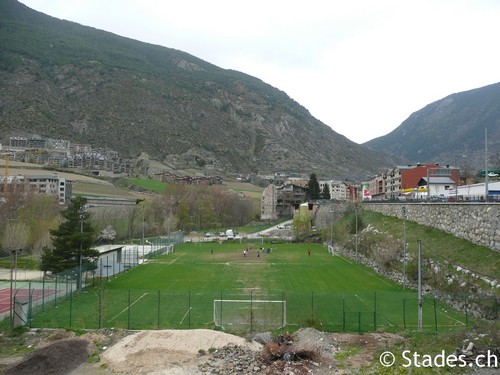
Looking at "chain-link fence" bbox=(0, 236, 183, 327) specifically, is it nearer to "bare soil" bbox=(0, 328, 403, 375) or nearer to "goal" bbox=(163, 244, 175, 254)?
"bare soil" bbox=(0, 328, 403, 375)

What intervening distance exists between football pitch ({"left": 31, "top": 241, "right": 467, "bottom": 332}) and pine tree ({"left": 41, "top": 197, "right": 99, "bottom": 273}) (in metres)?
2.97

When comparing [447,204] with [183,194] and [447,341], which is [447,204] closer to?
[447,341]

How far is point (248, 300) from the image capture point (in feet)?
106

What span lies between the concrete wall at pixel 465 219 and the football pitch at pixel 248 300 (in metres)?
6.57

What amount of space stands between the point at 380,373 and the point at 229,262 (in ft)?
136

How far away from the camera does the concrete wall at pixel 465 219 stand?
32.3m

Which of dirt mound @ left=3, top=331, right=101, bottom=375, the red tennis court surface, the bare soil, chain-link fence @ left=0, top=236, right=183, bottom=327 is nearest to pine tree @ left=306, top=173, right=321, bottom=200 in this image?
chain-link fence @ left=0, top=236, right=183, bottom=327

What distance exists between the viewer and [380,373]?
17891 mm

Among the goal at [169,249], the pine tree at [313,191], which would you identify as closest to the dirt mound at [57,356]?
the goal at [169,249]

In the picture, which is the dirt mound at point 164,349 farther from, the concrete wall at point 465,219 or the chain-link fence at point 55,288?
the concrete wall at point 465,219

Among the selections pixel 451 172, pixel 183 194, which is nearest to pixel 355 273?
pixel 451 172

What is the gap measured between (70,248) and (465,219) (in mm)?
35558

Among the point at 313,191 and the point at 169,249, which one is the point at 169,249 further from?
the point at 313,191

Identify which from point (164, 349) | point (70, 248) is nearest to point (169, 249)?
point (70, 248)
